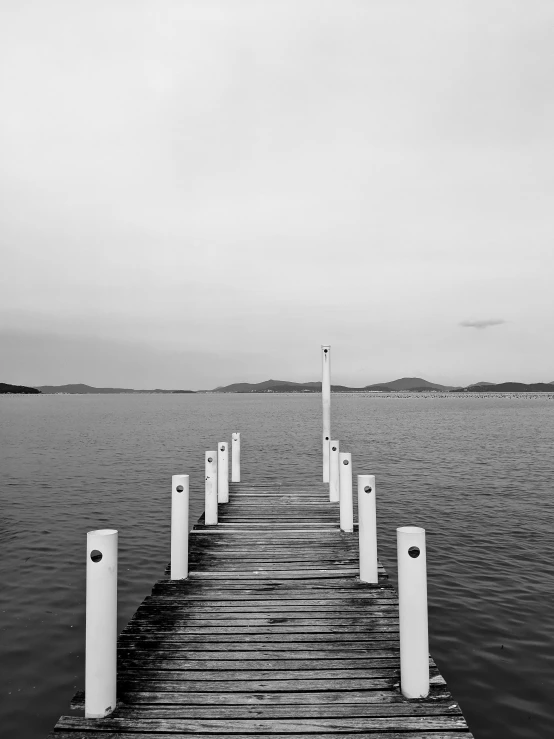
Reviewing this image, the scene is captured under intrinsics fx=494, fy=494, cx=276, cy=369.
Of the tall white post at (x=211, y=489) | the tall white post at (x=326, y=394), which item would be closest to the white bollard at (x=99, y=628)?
the tall white post at (x=211, y=489)

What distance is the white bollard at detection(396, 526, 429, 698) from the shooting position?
4.11 meters

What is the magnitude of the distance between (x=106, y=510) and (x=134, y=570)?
673cm

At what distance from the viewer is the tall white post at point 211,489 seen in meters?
8.63

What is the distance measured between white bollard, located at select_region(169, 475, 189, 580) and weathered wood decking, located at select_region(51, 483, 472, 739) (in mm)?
187

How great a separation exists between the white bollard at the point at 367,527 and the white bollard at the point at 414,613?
193cm

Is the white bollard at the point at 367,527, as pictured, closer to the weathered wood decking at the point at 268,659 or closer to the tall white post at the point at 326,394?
the weathered wood decking at the point at 268,659

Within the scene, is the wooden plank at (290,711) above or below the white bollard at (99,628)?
below

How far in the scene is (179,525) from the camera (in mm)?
6629

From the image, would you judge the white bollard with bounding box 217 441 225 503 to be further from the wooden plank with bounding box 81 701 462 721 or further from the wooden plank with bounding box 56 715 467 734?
the wooden plank with bounding box 56 715 467 734

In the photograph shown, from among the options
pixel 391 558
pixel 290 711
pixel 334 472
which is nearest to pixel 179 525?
pixel 290 711

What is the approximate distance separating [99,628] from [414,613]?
258cm

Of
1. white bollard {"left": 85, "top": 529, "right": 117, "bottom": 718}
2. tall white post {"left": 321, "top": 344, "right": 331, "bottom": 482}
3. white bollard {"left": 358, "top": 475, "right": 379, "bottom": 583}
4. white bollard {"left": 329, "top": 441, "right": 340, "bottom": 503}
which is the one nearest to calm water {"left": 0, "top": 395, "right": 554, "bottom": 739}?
white bollard {"left": 358, "top": 475, "right": 379, "bottom": 583}

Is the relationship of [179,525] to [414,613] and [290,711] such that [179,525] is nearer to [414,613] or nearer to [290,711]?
[290,711]

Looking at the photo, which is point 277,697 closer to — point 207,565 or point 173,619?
point 173,619
